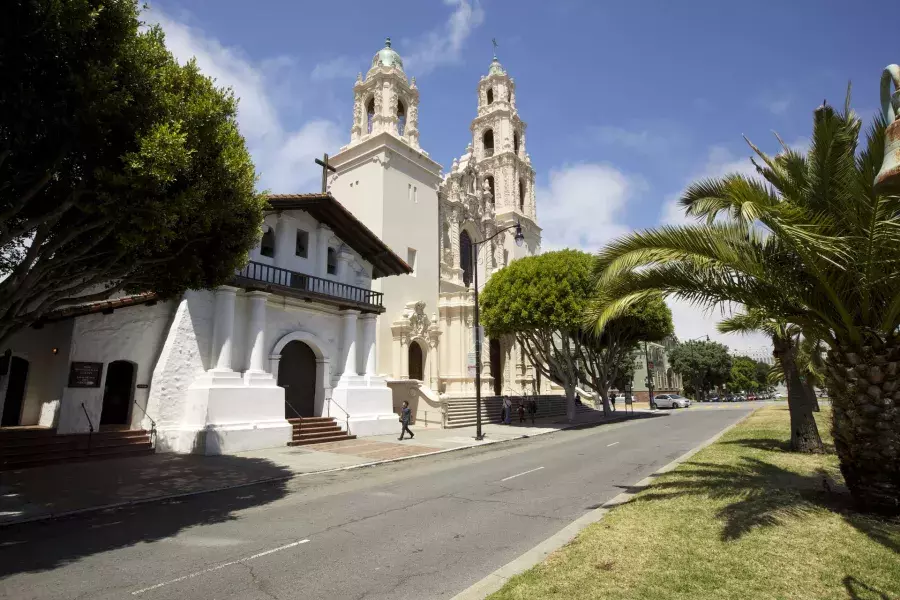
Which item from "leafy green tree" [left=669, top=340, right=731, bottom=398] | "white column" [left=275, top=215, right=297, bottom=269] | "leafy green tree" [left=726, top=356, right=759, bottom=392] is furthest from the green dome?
"leafy green tree" [left=726, top=356, right=759, bottom=392]

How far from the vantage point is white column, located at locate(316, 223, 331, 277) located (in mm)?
21109

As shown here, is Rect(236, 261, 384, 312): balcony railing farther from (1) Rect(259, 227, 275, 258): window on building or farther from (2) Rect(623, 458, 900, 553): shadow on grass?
(2) Rect(623, 458, 900, 553): shadow on grass

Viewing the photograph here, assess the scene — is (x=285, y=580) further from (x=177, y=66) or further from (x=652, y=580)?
(x=177, y=66)

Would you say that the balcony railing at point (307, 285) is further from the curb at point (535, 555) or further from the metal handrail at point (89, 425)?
the curb at point (535, 555)

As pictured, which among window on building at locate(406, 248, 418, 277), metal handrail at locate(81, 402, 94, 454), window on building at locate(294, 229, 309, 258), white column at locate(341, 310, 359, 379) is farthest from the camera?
window on building at locate(406, 248, 418, 277)

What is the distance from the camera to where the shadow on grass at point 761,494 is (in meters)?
6.45

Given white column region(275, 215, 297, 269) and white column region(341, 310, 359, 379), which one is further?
white column region(341, 310, 359, 379)

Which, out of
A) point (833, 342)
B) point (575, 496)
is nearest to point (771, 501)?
point (833, 342)

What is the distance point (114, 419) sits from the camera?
53.4 ft

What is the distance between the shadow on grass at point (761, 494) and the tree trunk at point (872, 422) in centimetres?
38

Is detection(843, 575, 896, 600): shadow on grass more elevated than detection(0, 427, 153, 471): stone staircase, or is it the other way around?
detection(0, 427, 153, 471): stone staircase

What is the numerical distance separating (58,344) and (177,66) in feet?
38.5

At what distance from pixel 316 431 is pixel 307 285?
19.1 ft

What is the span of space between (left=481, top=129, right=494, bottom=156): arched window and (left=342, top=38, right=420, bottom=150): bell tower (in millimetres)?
16797
